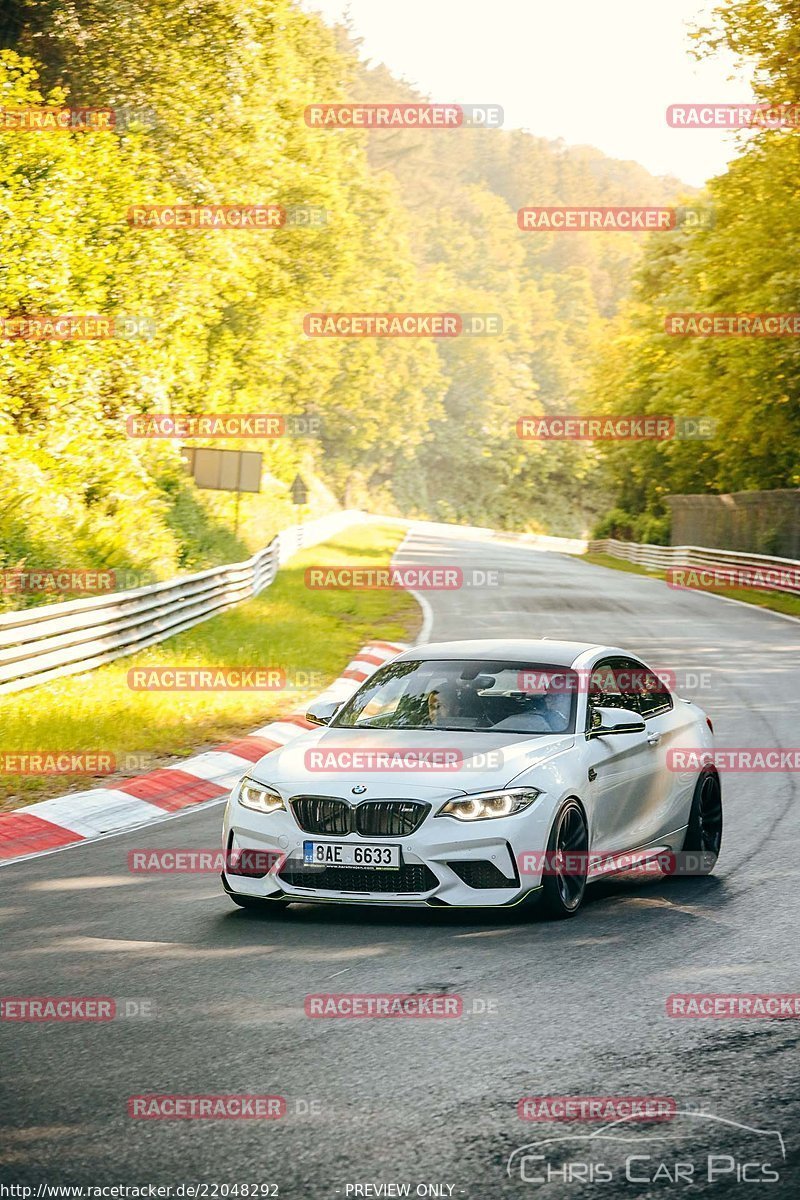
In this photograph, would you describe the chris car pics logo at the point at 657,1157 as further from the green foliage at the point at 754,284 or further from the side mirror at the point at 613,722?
the green foliage at the point at 754,284

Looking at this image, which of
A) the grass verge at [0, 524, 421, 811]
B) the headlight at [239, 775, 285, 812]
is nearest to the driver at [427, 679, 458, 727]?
the headlight at [239, 775, 285, 812]

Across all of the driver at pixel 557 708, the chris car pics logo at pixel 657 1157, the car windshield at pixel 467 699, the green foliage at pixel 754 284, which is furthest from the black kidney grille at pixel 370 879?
the green foliage at pixel 754 284

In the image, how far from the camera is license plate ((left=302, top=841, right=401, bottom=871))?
779 centimetres

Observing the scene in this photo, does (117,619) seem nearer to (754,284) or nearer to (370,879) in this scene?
(370,879)

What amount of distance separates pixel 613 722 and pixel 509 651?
817 millimetres

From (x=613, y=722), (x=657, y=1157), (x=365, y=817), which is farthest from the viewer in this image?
(x=613, y=722)

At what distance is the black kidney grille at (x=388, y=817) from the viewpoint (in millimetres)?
7832

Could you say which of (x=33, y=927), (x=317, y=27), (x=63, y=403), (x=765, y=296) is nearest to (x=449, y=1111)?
(x=33, y=927)

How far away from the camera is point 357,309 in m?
77.0

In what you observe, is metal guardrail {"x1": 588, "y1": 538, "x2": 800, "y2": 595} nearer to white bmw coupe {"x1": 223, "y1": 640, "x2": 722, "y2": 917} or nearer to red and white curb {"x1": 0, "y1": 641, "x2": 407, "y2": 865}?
red and white curb {"x1": 0, "y1": 641, "x2": 407, "y2": 865}

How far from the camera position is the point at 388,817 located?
786 cm

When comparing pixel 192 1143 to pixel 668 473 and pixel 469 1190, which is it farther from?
pixel 668 473

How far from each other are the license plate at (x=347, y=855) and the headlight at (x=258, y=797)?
29cm

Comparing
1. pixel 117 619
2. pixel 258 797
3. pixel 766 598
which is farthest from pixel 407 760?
pixel 766 598
